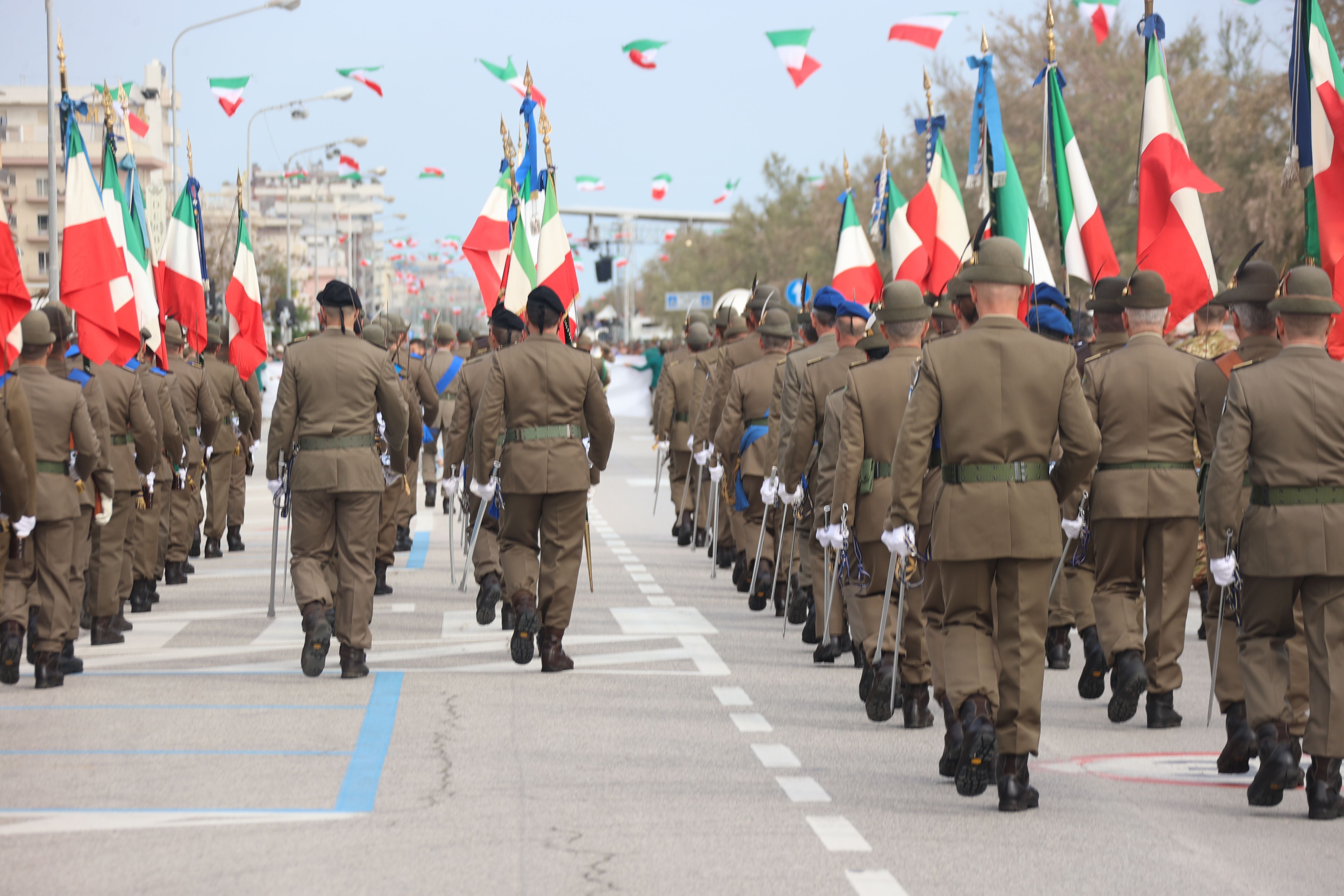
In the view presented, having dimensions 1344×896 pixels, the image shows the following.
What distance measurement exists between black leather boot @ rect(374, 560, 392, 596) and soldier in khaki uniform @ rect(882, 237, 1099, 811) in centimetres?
872

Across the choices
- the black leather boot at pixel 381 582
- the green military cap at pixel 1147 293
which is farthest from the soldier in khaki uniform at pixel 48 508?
the green military cap at pixel 1147 293

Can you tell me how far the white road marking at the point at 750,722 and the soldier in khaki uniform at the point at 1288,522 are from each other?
2477mm

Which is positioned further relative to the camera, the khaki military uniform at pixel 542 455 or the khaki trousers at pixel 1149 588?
the khaki military uniform at pixel 542 455

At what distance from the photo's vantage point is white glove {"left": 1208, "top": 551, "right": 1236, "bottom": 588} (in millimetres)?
7707

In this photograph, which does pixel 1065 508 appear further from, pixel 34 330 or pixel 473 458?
pixel 34 330

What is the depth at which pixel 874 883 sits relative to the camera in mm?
6195

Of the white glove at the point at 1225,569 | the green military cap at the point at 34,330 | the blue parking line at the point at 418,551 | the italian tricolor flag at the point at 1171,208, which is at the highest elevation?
the italian tricolor flag at the point at 1171,208

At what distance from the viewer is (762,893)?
239 inches

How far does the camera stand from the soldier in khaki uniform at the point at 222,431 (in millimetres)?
18125

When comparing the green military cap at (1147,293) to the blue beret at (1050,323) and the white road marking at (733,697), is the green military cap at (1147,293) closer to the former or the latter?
the blue beret at (1050,323)

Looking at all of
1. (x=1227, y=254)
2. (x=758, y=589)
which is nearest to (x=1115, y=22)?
(x=1227, y=254)

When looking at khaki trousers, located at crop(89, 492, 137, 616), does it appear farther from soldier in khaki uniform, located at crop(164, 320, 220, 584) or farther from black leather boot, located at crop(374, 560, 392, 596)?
black leather boot, located at crop(374, 560, 392, 596)

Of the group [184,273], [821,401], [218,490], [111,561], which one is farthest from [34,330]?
[184,273]

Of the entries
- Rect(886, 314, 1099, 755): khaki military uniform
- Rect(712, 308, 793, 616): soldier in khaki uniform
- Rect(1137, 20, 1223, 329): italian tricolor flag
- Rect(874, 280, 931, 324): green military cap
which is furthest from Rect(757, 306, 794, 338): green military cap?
Rect(886, 314, 1099, 755): khaki military uniform
